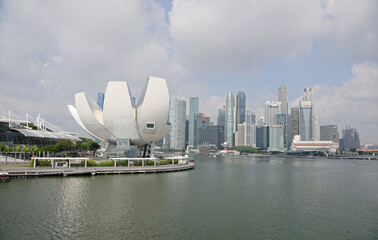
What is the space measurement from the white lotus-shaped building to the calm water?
20.4m

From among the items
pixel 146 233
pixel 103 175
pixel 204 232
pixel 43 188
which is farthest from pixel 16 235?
pixel 103 175

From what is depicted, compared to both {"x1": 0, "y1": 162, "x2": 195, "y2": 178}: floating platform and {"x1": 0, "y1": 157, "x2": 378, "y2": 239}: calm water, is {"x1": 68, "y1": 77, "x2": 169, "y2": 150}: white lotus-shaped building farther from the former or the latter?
{"x1": 0, "y1": 157, "x2": 378, "y2": 239}: calm water

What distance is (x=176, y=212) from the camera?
19.8m

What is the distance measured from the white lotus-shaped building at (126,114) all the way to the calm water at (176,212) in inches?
802

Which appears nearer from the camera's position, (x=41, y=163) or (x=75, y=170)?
(x=75, y=170)

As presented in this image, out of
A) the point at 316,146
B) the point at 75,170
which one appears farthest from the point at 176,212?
the point at 316,146

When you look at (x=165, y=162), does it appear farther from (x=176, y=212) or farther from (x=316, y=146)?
(x=316, y=146)

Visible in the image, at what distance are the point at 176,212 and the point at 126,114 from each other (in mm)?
31971

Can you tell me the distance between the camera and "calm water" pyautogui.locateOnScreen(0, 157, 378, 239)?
1572 centimetres

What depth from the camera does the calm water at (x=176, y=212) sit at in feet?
51.6

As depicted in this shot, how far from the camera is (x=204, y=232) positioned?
15.9 metres

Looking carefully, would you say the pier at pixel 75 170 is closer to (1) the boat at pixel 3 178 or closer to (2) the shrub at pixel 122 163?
(2) the shrub at pixel 122 163

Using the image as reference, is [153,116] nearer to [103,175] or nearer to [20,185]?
[103,175]

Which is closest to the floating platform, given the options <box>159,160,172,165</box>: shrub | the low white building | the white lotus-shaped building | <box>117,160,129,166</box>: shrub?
<box>117,160,129,166</box>: shrub
